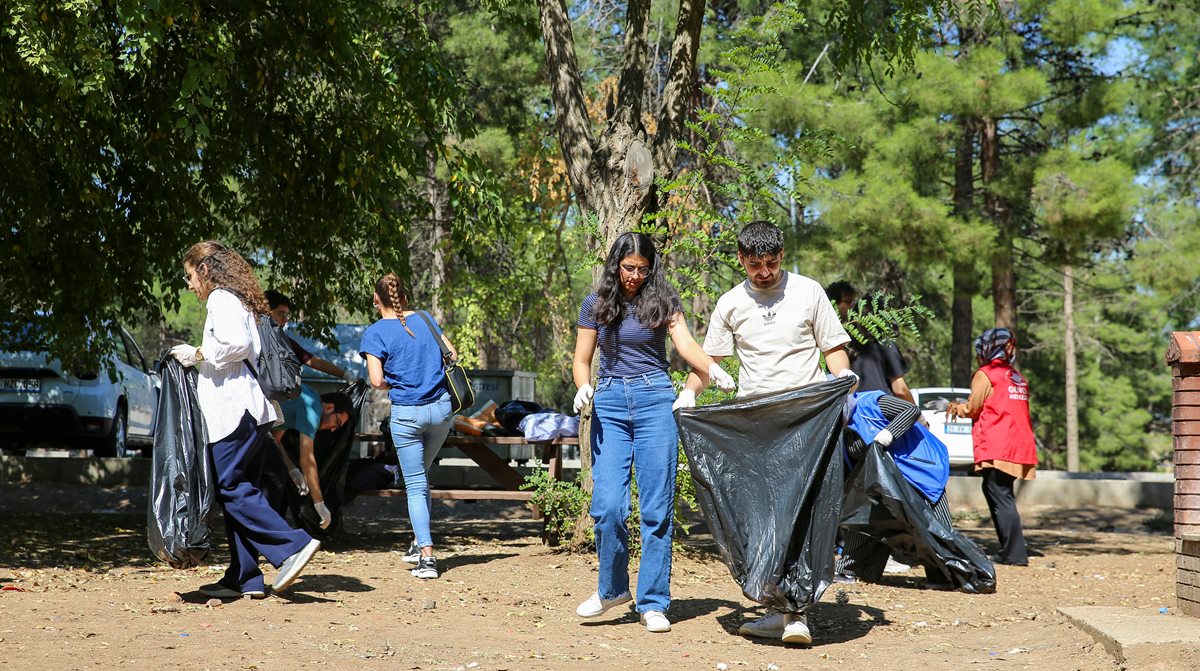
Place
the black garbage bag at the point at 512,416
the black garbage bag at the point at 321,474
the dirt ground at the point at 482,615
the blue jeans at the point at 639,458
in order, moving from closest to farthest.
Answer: the dirt ground at the point at 482,615
the blue jeans at the point at 639,458
the black garbage bag at the point at 321,474
the black garbage bag at the point at 512,416

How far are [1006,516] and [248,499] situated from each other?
529cm

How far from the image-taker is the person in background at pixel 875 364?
7.92 meters

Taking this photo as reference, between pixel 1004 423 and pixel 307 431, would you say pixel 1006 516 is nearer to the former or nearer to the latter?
pixel 1004 423

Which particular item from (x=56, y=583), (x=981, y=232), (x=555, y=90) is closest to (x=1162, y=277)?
(x=981, y=232)

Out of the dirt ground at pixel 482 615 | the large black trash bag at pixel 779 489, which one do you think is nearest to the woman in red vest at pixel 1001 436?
the dirt ground at pixel 482 615

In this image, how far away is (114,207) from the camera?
9250mm

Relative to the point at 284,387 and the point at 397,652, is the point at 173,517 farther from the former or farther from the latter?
the point at 397,652

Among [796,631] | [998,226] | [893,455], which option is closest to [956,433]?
[998,226]

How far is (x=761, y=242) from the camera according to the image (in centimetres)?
547

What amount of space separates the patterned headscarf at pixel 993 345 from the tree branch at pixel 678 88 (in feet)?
8.26

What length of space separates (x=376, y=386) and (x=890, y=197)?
11.3 m

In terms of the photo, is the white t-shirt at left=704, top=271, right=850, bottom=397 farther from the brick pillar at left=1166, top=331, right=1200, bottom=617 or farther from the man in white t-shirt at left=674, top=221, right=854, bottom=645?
the brick pillar at left=1166, top=331, right=1200, bottom=617

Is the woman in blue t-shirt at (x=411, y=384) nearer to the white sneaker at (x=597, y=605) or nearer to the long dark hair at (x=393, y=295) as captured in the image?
the long dark hair at (x=393, y=295)

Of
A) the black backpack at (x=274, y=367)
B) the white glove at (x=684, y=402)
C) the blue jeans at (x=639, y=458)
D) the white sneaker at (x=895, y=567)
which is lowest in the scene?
the white sneaker at (x=895, y=567)
